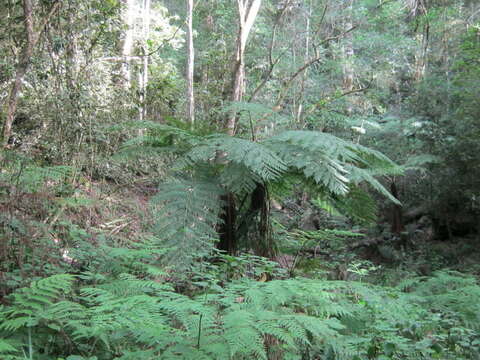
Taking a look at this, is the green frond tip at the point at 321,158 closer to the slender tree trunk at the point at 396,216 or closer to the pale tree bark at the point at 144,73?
the pale tree bark at the point at 144,73

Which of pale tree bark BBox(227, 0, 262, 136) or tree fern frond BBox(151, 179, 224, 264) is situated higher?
pale tree bark BBox(227, 0, 262, 136)

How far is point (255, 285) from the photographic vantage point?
2.19 meters

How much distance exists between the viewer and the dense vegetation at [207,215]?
1935 millimetres

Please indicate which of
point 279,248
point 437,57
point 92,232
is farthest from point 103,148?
point 437,57

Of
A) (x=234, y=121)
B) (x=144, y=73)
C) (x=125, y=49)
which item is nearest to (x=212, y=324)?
(x=234, y=121)

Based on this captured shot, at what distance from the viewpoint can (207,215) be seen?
7.34 ft

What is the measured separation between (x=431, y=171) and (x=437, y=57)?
6170mm

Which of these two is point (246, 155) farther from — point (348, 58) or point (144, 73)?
point (348, 58)

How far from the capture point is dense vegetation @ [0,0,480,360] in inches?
76.2

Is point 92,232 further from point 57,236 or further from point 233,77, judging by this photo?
point 233,77

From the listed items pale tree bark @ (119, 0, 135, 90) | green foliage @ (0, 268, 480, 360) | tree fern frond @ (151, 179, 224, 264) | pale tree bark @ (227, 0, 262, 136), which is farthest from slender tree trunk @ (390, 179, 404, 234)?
tree fern frond @ (151, 179, 224, 264)

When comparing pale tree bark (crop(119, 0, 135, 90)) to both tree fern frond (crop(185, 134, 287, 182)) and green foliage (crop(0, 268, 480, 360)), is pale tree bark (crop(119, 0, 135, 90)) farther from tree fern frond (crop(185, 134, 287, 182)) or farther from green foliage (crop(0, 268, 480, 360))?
green foliage (crop(0, 268, 480, 360))

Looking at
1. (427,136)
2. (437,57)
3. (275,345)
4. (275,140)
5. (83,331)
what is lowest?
(275,345)

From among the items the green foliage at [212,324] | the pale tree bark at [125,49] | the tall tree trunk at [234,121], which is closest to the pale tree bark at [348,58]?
the tall tree trunk at [234,121]
